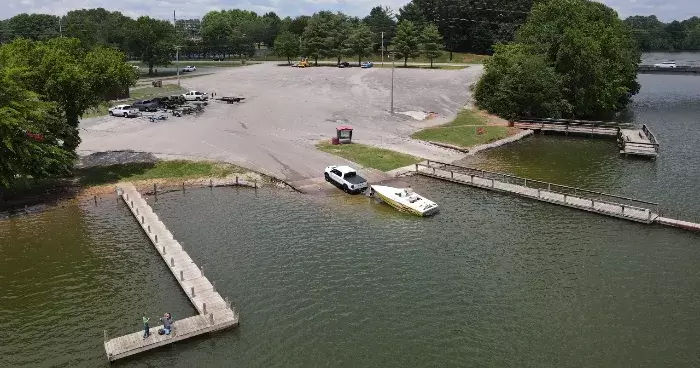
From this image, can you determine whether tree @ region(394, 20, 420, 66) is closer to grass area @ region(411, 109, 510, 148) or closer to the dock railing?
grass area @ region(411, 109, 510, 148)

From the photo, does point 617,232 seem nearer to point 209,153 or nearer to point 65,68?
point 209,153

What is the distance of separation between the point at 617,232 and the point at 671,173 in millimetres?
22297

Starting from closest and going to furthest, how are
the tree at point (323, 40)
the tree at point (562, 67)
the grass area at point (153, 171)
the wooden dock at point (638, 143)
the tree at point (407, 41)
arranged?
the grass area at point (153, 171), the wooden dock at point (638, 143), the tree at point (562, 67), the tree at point (407, 41), the tree at point (323, 40)

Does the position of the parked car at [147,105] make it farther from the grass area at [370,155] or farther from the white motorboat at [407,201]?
the white motorboat at [407,201]

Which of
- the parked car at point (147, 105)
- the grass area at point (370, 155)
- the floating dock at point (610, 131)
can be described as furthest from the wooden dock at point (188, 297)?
the floating dock at point (610, 131)

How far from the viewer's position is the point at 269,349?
92.8 feet

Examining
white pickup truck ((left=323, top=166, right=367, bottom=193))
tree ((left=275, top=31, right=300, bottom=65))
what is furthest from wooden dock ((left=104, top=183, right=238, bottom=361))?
tree ((left=275, top=31, right=300, bottom=65))

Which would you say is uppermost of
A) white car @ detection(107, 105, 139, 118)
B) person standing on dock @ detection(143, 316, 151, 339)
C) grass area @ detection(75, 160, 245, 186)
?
white car @ detection(107, 105, 139, 118)

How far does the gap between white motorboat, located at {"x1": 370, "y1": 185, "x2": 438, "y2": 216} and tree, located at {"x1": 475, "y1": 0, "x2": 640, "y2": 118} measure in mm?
47062

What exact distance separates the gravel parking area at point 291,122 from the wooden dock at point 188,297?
57.3ft

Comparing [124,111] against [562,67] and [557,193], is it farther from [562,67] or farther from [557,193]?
[562,67]

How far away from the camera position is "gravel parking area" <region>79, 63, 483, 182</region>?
209 feet

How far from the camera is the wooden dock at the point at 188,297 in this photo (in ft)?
91.9

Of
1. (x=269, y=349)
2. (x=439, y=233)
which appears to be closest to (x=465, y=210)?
(x=439, y=233)
